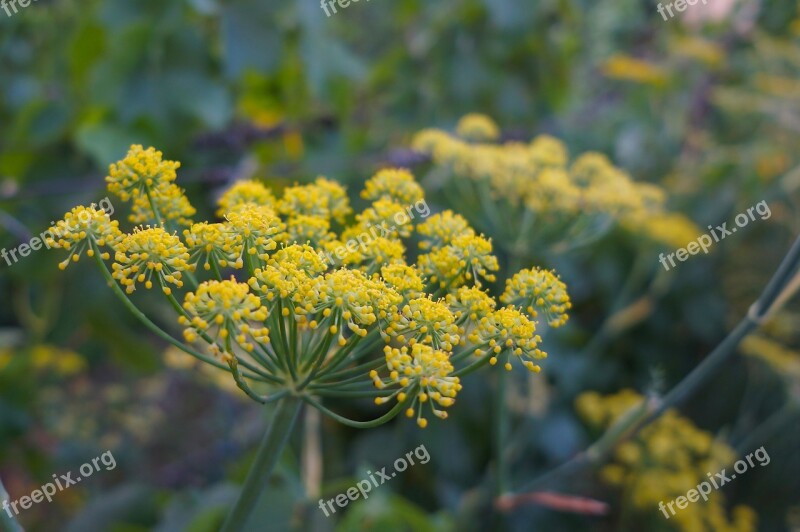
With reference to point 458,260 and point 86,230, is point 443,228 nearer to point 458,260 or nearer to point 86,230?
point 458,260

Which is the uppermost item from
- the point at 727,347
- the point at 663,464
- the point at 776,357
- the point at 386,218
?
the point at 386,218

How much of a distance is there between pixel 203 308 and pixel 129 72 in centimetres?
141

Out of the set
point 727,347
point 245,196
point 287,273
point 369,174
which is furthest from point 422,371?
point 369,174

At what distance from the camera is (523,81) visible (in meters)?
2.68

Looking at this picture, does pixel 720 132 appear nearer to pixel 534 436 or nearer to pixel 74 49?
pixel 534 436

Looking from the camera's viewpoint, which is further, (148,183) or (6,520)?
(148,183)

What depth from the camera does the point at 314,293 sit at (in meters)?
0.77

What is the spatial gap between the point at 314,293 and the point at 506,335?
23 centimetres

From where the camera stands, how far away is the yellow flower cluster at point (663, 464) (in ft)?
6.56

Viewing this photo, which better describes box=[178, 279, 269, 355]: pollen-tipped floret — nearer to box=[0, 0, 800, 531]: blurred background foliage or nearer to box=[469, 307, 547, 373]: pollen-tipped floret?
box=[469, 307, 547, 373]: pollen-tipped floret

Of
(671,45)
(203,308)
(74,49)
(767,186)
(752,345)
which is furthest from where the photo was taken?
(671,45)

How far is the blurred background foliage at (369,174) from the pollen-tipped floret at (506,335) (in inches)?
33.3

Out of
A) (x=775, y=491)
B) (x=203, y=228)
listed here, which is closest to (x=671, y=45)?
(x=775, y=491)

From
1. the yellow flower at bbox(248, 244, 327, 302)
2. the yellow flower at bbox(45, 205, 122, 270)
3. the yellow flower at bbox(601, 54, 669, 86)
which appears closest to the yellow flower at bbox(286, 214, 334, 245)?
the yellow flower at bbox(248, 244, 327, 302)
